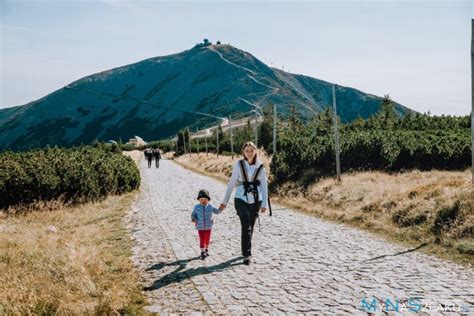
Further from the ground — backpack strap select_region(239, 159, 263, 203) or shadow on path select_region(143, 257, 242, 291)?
backpack strap select_region(239, 159, 263, 203)

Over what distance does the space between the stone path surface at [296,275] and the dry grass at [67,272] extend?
374 millimetres

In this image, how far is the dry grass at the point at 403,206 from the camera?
9023 mm

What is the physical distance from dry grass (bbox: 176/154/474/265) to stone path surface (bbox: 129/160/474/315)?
2.43 feet

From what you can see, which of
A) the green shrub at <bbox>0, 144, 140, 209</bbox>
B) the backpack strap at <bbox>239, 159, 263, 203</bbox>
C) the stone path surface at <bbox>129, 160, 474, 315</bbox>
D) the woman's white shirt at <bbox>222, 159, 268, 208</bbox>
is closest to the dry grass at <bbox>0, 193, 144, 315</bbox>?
the stone path surface at <bbox>129, 160, 474, 315</bbox>

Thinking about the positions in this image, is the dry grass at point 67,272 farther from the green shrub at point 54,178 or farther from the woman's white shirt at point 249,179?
the green shrub at point 54,178

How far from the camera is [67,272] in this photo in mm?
6770

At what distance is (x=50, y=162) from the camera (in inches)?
676

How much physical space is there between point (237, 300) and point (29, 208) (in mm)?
12444

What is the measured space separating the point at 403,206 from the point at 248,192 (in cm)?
578

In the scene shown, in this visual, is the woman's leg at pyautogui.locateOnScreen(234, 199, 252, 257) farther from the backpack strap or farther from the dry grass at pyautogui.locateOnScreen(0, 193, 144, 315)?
the dry grass at pyautogui.locateOnScreen(0, 193, 144, 315)

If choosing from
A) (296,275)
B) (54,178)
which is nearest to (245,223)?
(296,275)

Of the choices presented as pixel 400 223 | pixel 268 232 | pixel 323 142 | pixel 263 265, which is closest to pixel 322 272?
pixel 263 265

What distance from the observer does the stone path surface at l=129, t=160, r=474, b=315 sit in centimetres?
565

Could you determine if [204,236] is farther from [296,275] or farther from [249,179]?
[296,275]
